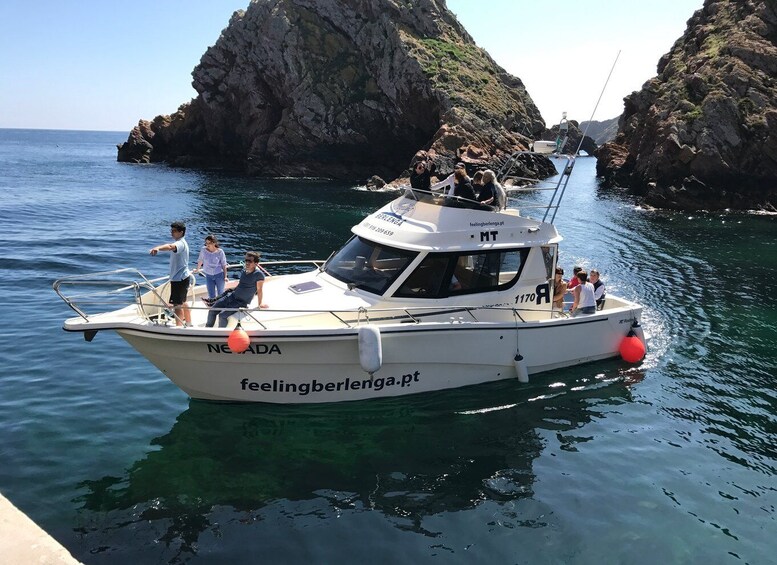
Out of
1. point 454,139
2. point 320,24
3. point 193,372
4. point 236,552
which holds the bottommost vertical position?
point 236,552

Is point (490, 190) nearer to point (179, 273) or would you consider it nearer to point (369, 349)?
point (369, 349)

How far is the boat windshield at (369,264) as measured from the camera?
11172 millimetres

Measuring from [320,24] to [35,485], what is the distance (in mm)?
69218

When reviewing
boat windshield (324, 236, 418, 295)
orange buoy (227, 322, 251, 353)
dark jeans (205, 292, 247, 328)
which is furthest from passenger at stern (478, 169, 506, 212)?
orange buoy (227, 322, 251, 353)

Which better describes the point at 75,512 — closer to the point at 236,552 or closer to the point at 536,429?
the point at 236,552

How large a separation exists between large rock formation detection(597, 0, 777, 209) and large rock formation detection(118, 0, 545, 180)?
1530 centimetres

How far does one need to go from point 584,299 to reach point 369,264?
467 centimetres

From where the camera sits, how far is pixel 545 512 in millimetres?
8305

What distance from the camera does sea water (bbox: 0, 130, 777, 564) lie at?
760cm

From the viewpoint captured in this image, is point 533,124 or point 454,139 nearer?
point 454,139

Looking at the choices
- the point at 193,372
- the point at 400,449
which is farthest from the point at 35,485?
the point at 400,449

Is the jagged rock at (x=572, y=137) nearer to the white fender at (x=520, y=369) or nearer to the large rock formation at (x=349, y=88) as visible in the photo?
the large rock formation at (x=349, y=88)

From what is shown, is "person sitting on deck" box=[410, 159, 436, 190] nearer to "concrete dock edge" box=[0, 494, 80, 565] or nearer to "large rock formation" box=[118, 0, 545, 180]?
"concrete dock edge" box=[0, 494, 80, 565]

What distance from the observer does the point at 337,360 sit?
33.2ft
